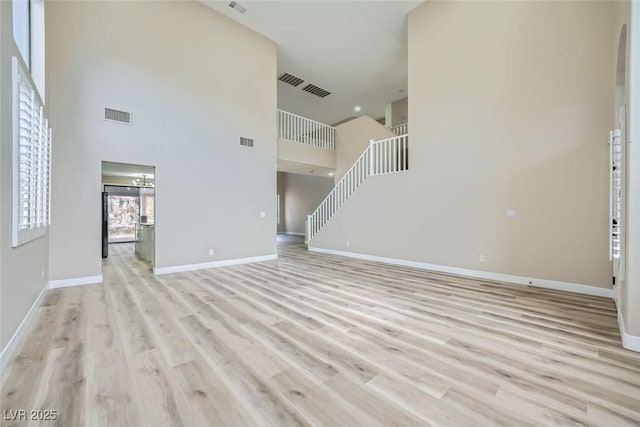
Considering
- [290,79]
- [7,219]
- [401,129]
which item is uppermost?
[290,79]

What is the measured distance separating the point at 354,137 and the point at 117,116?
20.8 feet

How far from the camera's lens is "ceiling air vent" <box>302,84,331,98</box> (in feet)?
29.9

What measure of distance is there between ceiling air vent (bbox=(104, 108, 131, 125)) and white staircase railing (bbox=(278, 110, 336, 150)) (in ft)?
12.4

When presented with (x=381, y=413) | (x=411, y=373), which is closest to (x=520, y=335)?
(x=411, y=373)

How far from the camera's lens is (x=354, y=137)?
877 cm

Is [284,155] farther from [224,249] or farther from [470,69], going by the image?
[470,69]

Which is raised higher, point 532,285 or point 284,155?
point 284,155

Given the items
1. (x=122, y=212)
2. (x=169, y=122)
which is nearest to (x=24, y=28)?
(x=169, y=122)

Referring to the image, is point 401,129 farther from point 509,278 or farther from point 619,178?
point 619,178

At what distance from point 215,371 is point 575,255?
16.4 ft

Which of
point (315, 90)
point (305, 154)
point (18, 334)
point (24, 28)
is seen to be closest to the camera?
point (18, 334)

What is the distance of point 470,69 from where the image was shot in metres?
4.91

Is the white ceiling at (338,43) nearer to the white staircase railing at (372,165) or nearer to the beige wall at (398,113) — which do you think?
the beige wall at (398,113)

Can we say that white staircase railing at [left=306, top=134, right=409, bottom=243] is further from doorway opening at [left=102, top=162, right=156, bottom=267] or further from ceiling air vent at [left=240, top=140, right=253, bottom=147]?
doorway opening at [left=102, top=162, right=156, bottom=267]
